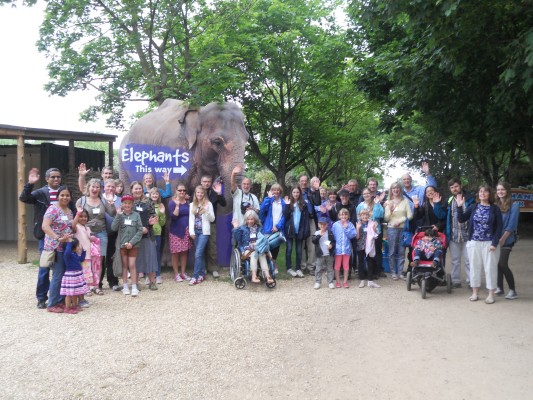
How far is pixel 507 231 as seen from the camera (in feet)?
23.0

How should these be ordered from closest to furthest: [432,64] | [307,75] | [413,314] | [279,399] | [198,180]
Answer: [279,399] → [413,314] → [432,64] → [198,180] → [307,75]

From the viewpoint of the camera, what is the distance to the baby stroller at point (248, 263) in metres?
7.94

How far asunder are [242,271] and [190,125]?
11.1 ft

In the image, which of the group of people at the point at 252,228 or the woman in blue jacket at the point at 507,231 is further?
the woman in blue jacket at the point at 507,231

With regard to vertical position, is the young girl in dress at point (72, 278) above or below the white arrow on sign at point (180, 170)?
below

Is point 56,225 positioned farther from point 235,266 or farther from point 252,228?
point 252,228

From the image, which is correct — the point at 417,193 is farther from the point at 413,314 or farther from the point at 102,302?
the point at 102,302

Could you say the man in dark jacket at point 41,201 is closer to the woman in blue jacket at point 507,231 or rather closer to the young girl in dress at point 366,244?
the young girl in dress at point 366,244

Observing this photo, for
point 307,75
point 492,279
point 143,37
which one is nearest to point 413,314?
point 492,279

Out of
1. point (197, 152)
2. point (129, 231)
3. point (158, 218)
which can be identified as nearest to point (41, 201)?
point (129, 231)

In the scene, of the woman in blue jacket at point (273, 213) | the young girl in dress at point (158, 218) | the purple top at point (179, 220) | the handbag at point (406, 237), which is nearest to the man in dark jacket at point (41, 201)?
the young girl in dress at point (158, 218)

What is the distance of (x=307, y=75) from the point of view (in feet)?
59.2

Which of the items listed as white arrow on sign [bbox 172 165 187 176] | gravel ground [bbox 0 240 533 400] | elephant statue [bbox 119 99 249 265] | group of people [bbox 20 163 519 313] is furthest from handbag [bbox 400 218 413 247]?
white arrow on sign [bbox 172 165 187 176]

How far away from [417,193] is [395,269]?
1.46m
